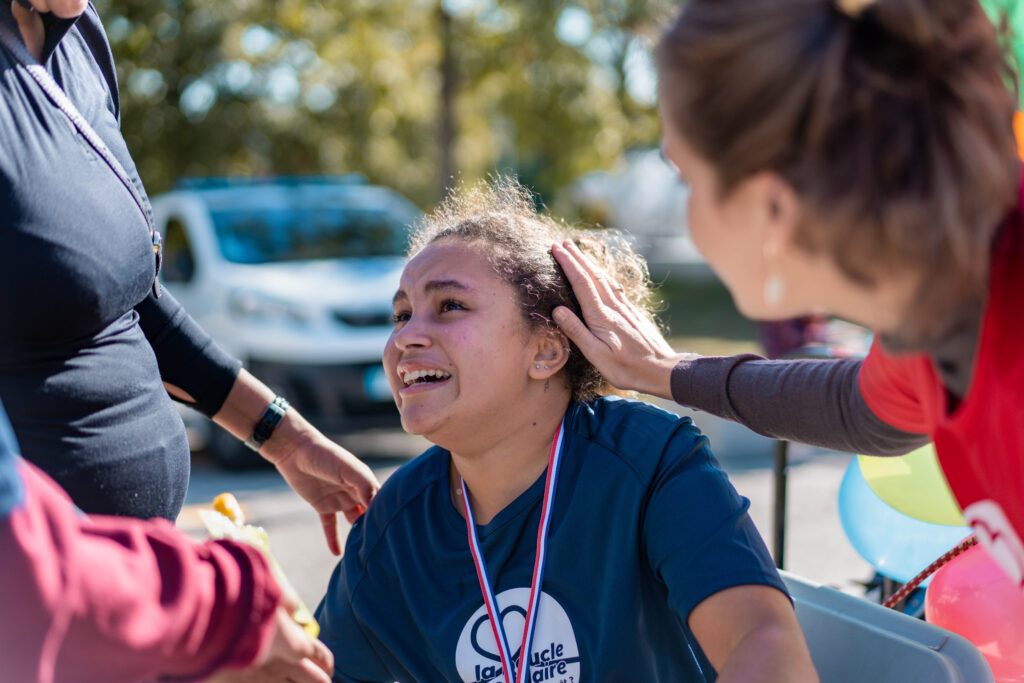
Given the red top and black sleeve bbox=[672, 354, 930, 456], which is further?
→ black sleeve bbox=[672, 354, 930, 456]

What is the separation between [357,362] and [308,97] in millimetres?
8792

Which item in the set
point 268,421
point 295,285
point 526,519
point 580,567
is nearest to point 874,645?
point 580,567

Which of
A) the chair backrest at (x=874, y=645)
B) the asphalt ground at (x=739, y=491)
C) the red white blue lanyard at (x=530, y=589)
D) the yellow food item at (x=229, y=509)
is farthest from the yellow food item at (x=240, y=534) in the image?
the asphalt ground at (x=739, y=491)

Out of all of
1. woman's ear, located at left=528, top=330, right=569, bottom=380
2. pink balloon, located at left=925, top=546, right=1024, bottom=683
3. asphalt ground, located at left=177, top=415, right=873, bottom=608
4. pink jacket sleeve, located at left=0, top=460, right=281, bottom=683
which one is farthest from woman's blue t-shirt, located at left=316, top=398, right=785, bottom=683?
asphalt ground, located at left=177, top=415, right=873, bottom=608

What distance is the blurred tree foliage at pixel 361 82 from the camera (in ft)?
39.5

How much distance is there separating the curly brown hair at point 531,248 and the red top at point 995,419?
3.15 ft

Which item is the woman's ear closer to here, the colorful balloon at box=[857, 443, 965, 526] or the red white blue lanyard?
the red white blue lanyard

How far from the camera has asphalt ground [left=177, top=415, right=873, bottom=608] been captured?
15.9ft

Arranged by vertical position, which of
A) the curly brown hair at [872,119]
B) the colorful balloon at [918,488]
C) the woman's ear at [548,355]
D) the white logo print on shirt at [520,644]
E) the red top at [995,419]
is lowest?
the white logo print on shirt at [520,644]

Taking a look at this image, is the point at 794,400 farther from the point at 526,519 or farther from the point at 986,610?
the point at 986,610

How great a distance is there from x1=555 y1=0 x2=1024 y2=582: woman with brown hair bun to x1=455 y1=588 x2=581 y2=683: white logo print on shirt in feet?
2.67

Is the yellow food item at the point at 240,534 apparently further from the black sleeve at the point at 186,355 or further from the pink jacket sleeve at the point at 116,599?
the black sleeve at the point at 186,355

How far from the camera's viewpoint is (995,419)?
1.15 m

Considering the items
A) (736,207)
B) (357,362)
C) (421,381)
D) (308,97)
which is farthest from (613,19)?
(736,207)
